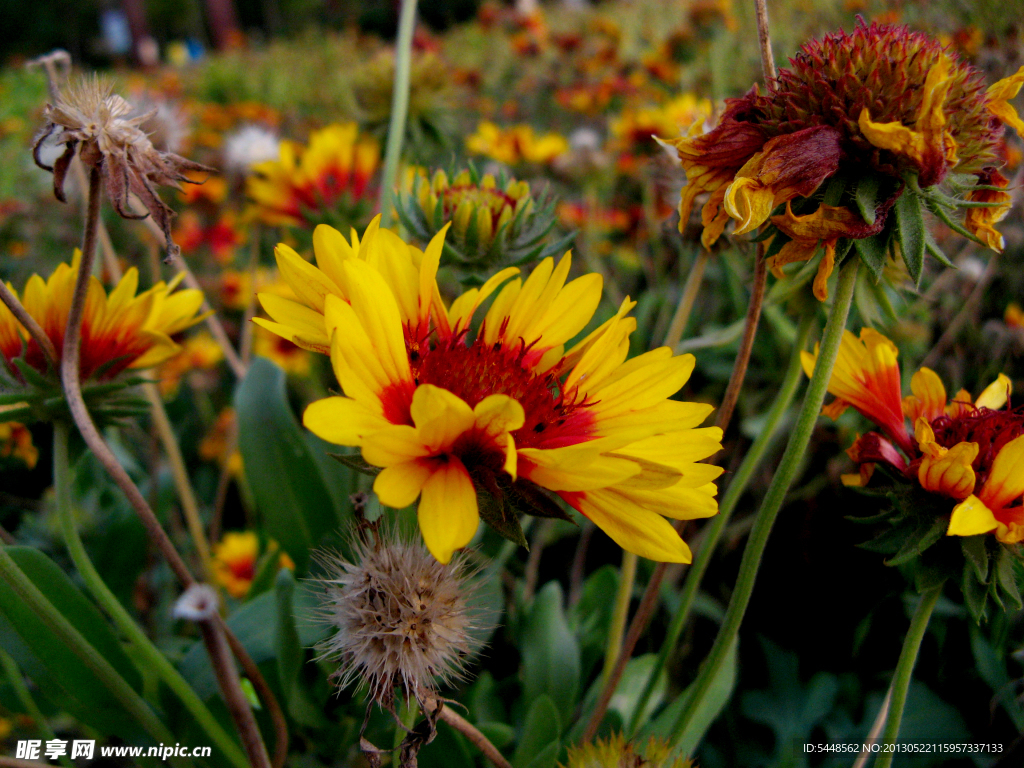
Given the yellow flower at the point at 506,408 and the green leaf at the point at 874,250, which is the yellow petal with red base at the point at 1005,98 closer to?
the green leaf at the point at 874,250

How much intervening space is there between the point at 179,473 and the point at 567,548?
81 cm

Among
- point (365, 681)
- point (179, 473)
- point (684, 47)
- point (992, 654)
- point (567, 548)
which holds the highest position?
point (684, 47)

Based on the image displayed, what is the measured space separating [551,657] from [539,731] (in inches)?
7.0

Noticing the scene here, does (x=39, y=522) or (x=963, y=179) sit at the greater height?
(x=963, y=179)

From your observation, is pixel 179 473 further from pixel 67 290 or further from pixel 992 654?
pixel 992 654

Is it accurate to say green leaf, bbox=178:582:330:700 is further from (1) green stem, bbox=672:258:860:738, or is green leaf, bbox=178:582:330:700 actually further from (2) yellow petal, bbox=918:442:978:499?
(2) yellow petal, bbox=918:442:978:499

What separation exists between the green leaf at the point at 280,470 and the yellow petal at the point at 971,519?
67 cm

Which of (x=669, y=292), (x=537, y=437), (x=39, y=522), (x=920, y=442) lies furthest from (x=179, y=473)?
(x=669, y=292)

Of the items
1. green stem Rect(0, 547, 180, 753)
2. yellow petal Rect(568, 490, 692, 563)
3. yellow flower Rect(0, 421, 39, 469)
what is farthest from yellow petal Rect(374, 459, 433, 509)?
yellow flower Rect(0, 421, 39, 469)

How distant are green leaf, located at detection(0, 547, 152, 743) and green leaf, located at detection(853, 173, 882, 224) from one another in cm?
78

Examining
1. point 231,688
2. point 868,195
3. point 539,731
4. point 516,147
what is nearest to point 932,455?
point 868,195

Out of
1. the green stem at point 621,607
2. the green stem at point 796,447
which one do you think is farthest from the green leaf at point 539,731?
the green stem at point 796,447

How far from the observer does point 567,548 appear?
149 centimetres

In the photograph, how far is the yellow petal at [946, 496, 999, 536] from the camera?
20.8 inches
